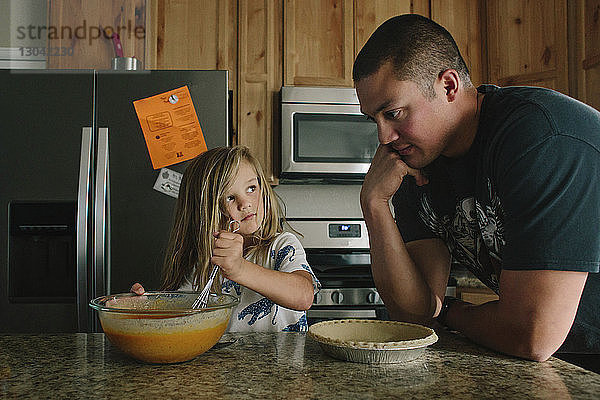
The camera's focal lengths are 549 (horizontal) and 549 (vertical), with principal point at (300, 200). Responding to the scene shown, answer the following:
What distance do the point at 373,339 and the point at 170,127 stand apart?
146 cm

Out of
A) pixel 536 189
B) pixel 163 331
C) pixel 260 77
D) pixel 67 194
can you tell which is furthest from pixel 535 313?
pixel 260 77

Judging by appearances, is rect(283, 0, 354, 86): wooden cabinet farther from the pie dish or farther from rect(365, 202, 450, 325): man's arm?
the pie dish

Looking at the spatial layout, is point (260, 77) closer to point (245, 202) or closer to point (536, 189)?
point (245, 202)

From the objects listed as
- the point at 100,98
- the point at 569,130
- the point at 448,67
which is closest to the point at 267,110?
the point at 100,98

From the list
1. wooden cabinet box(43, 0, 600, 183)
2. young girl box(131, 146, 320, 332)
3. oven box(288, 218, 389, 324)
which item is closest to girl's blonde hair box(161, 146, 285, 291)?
young girl box(131, 146, 320, 332)

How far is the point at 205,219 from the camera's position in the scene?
4.73ft

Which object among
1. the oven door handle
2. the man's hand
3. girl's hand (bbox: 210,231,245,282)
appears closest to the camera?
girl's hand (bbox: 210,231,245,282)

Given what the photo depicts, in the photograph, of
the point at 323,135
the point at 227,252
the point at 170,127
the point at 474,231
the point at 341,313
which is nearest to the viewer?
the point at 227,252

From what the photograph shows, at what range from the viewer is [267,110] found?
2652mm

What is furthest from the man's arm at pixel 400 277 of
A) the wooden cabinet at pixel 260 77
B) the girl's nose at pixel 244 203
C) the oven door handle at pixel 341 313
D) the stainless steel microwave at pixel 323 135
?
the wooden cabinet at pixel 260 77

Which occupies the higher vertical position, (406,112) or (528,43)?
(528,43)

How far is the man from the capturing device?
870 millimetres

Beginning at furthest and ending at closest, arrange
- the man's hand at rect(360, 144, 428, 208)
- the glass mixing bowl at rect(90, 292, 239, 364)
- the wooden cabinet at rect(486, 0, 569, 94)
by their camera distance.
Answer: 1. the wooden cabinet at rect(486, 0, 569, 94)
2. the man's hand at rect(360, 144, 428, 208)
3. the glass mixing bowl at rect(90, 292, 239, 364)

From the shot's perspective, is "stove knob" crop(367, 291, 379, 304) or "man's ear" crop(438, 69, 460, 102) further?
"stove knob" crop(367, 291, 379, 304)
